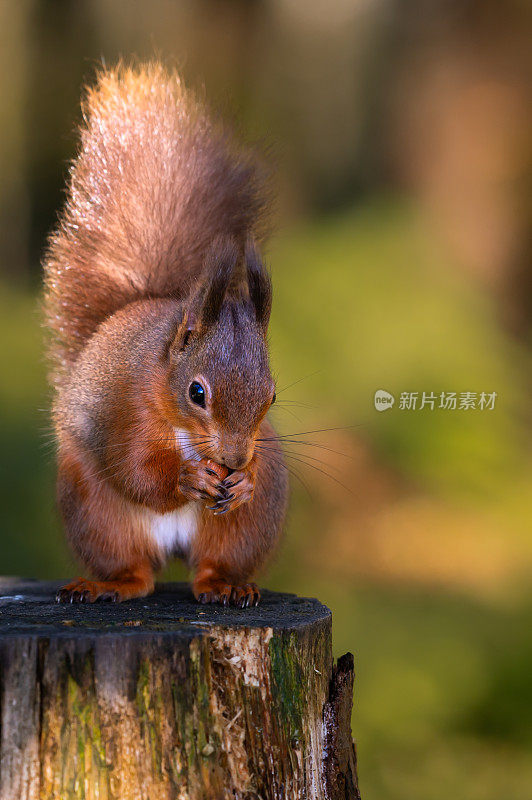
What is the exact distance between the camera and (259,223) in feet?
7.02

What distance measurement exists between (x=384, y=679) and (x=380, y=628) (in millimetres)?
305

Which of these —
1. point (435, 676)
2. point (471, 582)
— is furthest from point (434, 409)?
point (435, 676)

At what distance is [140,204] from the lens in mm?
2139

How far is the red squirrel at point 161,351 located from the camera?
169cm

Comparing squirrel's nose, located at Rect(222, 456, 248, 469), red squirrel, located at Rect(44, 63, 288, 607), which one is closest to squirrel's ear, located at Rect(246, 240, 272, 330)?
red squirrel, located at Rect(44, 63, 288, 607)

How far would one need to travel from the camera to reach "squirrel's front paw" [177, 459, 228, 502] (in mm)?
1679

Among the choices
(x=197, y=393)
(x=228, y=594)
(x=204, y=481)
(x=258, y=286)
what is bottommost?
(x=228, y=594)

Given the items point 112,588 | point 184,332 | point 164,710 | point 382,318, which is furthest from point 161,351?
point 382,318

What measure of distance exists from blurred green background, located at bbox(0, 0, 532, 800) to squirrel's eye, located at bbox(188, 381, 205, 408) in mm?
431

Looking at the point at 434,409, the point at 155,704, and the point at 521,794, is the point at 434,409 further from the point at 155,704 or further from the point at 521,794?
the point at 155,704

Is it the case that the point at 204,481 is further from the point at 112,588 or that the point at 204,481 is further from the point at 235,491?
the point at 112,588

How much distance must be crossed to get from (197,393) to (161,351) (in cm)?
21

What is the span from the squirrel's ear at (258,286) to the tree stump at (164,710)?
0.60m

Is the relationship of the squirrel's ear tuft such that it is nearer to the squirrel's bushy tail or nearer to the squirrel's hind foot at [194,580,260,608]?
the squirrel's bushy tail
